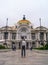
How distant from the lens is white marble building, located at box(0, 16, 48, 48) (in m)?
79.5

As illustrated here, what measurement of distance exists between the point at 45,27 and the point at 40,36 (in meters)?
4.31

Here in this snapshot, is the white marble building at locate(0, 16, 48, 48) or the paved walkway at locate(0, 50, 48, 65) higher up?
the white marble building at locate(0, 16, 48, 48)

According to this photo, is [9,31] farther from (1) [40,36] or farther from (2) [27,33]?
(1) [40,36]

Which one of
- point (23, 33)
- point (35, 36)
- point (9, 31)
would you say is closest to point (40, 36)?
point (35, 36)

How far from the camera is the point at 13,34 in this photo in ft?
270

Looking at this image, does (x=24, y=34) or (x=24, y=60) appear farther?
(x=24, y=34)

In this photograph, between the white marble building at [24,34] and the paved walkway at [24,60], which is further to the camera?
the white marble building at [24,34]

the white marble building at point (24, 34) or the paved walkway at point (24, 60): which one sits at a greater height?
the white marble building at point (24, 34)

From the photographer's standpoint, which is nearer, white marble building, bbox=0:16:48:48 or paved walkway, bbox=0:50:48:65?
paved walkway, bbox=0:50:48:65

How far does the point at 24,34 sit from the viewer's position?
267 ft

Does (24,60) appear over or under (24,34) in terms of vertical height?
under

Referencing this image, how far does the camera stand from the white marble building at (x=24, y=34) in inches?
3130

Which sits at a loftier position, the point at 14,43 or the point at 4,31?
the point at 4,31

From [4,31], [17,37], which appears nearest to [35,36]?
[17,37]
